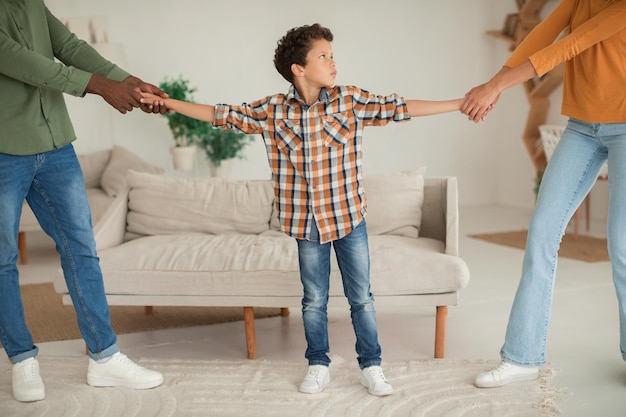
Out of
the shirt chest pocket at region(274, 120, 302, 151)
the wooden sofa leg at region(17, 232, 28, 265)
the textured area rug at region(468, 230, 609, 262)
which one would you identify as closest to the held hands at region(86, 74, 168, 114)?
the shirt chest pocket at region(274, 120, 302, 151)

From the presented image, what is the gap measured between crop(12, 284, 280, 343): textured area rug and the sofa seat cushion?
19.8 inches

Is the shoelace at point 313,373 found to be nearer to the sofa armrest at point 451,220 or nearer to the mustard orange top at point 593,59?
the sofa armrest at point 451,220

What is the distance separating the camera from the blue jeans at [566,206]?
2582 millimetres

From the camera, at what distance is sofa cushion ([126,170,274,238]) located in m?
3.85

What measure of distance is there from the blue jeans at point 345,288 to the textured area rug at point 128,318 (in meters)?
1.13

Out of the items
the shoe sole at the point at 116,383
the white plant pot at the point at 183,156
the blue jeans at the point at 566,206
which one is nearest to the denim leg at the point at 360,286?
the blue jeans at the point at 566,206

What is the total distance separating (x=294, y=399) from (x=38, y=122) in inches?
49.3

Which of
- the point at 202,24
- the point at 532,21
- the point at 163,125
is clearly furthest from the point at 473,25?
the point at 163,125

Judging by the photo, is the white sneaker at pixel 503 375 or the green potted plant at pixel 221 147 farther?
the green potted plant at pixel 221 147

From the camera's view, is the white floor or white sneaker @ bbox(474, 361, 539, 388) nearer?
white sneaker @ bbox(474, 361, 539, 388)

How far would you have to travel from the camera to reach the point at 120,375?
113 inches

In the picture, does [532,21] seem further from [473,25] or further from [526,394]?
[526,394]

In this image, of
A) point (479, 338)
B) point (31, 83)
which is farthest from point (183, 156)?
point (31, 83)

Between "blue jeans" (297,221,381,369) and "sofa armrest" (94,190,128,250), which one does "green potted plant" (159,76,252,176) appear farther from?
"blue jeans" (297,221,381,369)
